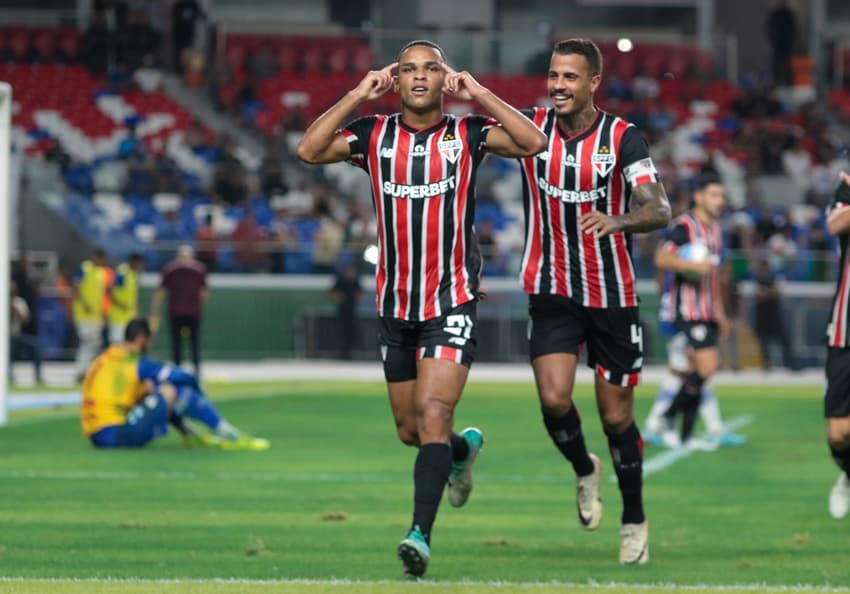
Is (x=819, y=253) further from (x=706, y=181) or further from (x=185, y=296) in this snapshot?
(x=706, y=181)

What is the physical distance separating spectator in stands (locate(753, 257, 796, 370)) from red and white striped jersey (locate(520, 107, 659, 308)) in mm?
22190

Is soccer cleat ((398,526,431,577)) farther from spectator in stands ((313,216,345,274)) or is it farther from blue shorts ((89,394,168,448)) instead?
spectator in stands ((313,216,345,274))

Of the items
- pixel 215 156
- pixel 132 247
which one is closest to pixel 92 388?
pixel 132 247

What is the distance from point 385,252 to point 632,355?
4.61 feet

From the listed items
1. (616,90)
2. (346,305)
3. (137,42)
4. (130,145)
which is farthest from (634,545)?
(137,42)

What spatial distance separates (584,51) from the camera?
844 cm

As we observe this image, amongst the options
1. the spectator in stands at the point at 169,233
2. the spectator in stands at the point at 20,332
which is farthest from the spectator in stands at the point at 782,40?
the spectator in stands at the point at 20,332

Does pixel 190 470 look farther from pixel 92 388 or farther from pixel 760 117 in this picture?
pixel 760 117

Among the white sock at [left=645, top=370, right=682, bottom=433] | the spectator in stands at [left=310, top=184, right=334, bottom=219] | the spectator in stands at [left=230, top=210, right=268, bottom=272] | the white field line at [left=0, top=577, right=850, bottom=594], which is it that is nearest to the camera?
the white field line at [left=0, top=577, right=850, bottom=594]

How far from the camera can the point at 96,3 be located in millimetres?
42156

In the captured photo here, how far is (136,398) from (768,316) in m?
17.6

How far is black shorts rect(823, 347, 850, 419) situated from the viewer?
955 cm

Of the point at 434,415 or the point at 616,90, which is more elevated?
the point at 616,90

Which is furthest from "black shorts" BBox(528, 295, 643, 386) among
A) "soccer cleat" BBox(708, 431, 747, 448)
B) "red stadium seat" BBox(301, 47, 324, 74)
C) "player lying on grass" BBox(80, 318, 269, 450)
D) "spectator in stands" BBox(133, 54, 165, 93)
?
"red stadium seat" BBox(301, 47, 324, 74)
